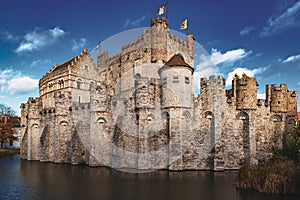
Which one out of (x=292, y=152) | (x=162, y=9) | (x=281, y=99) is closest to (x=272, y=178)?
(x=292, y=152)

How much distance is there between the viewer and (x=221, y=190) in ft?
47.4

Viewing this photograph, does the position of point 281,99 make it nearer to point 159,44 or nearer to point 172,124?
point 172,124

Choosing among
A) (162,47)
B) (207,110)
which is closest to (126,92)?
(162,47)

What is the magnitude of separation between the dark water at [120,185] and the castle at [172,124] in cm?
202

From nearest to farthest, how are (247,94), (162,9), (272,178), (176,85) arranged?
(272,178) < (176,85) < (247,94) < (162,9)

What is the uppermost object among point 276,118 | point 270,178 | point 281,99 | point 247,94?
point 247,94

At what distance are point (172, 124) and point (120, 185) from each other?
781 cm

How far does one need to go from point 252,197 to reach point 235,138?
1008 cm

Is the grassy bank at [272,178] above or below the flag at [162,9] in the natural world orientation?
below

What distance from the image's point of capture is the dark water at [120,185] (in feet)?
43.6

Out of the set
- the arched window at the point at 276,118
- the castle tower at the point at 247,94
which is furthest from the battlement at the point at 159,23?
the arched window at the point at 276,118

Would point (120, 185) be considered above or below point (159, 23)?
below

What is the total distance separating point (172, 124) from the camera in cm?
2120

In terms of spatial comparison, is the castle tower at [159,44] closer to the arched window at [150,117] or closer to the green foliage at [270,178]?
the arched window at [150,117]
